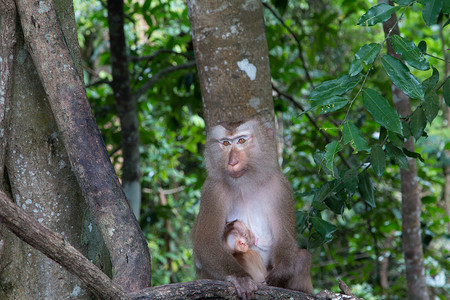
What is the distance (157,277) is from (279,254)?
205 inches

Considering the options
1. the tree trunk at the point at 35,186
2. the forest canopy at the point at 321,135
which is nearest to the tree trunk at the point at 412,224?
the forest canopy at the point at 321,135

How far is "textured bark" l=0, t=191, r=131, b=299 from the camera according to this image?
1.64 m

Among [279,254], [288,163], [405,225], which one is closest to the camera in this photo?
[279,254]

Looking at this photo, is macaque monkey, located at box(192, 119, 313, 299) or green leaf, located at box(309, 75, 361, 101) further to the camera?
macaque monkey, located at box(192, 119, 313, 299)

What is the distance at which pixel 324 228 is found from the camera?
2998 millimetres

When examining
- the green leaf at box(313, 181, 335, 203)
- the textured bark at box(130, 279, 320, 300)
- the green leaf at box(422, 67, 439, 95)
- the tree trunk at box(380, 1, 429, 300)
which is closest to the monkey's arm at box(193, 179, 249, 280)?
the textured bark at box(130, 279, 320, 300)

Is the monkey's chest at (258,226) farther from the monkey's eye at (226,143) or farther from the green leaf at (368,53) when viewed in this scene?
the green leaf at (368,53)

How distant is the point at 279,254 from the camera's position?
3299 millimetres

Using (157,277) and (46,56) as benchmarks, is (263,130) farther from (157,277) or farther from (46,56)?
(157,277)

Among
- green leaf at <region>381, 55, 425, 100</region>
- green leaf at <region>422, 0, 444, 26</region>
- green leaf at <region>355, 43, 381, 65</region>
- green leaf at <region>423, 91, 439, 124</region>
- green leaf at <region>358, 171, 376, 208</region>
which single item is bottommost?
green leaf at <region>358, 171, 376, 208</region>

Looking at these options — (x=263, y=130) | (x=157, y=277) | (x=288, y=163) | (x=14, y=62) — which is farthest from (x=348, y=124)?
(x=157, y=277)

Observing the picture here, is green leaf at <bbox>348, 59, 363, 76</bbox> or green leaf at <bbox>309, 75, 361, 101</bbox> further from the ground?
green leaf at <bbox>348, 59, 363, 76</bbox>

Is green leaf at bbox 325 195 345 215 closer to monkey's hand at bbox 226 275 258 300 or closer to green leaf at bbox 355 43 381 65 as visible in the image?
monkey's hand at bbox 226 275 258 300

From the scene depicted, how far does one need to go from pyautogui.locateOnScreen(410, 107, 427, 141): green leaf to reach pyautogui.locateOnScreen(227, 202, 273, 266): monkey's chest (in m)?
1.20
